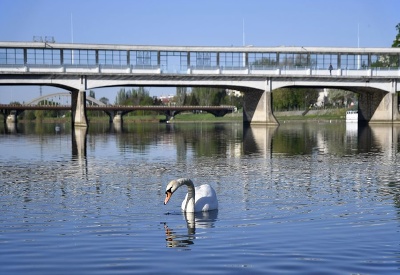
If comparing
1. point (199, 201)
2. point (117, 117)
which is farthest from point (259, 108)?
point (117, 117)

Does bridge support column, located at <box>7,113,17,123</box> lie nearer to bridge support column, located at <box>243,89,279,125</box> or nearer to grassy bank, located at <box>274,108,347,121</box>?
grassy bank, located at <box>274,108,347,121</box>

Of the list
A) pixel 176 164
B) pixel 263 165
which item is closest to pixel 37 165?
pixel 176 164

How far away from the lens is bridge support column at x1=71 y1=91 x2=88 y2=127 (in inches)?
3310

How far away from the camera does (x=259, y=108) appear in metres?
90.4

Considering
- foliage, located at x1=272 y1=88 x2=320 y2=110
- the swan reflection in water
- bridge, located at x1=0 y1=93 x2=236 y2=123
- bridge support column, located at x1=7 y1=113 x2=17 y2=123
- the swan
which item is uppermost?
foliage, located at x1=272 y1=88 x2=320 y2=110

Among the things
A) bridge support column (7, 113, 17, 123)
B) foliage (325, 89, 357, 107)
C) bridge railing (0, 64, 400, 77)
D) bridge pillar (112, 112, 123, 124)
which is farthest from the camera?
bridge support column (7, 113, 17, 123)

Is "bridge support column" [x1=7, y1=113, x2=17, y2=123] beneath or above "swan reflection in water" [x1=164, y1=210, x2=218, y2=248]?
beneath

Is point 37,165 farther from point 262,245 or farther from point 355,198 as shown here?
point 262,245

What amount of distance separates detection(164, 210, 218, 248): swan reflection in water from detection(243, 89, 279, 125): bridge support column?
235 feet

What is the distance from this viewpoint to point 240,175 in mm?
26625

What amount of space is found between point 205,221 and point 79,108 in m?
70.6

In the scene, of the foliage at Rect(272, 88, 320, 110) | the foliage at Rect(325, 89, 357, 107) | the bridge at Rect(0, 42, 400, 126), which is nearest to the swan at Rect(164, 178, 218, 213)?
the bridge at Rect(0, 42, 400, 126)

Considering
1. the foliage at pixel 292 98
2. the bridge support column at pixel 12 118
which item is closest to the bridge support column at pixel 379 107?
the foliage at pixel 292 98

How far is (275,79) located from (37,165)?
194 feet
